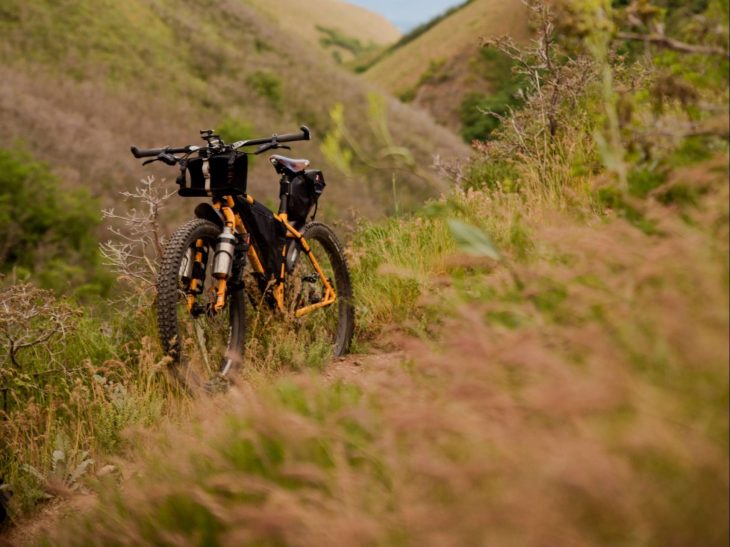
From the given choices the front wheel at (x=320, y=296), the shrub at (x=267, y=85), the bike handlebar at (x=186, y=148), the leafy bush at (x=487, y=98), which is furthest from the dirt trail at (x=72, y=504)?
the shrub at (x=267, y=85)

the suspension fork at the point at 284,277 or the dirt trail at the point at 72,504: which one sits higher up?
the suspension fork at the point at 284,277

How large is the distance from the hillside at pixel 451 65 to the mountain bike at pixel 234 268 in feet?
206

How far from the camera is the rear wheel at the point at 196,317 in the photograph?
4047 mm

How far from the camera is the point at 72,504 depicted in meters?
2.87

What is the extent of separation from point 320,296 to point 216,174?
1.32m

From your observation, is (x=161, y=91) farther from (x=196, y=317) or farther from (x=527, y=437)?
(x=527, y=437)

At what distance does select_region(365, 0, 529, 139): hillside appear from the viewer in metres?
75.4

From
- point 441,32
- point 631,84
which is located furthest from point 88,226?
point 441,32

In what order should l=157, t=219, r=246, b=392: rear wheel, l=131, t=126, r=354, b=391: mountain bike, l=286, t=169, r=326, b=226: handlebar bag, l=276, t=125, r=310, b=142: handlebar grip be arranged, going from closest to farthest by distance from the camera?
l=157, t=219, r=246, b=392: rear wheel
l=131, t=126, r=354, b=391: mountain bike
l=276, t=125, r=310, b=142: handlebar grip
l=286, t=169, r=326, b=226: handlebar bag

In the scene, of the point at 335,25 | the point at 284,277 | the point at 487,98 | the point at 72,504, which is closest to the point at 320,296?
the point at 284,277

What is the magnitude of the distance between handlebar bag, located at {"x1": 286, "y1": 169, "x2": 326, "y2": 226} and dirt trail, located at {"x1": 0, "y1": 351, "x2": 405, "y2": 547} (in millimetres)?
1078

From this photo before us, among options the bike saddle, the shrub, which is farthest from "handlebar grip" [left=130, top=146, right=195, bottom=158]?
the shrub

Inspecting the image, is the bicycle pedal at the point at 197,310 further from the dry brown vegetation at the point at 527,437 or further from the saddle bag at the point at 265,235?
the dry brown vegetation at the point at 527,437

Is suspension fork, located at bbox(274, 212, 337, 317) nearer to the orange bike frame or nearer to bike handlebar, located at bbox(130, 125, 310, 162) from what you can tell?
the orange bike frame
